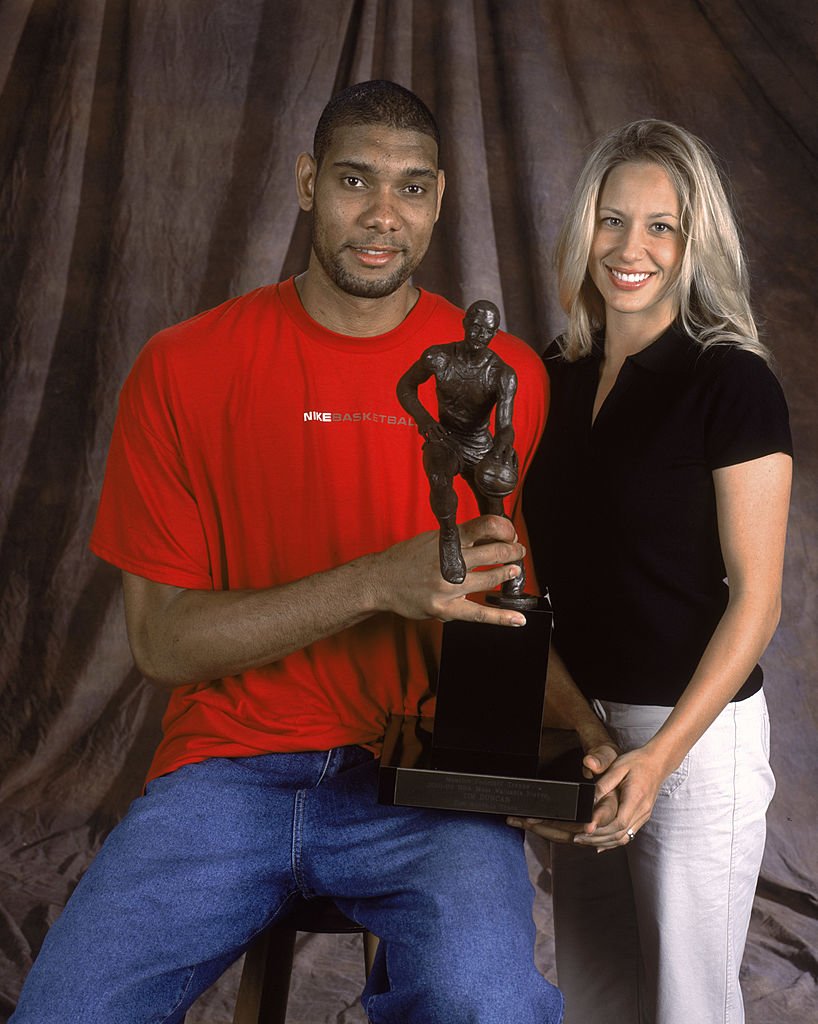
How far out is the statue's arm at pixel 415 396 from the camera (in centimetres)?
180

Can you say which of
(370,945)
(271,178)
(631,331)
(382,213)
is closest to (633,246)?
(631,331)

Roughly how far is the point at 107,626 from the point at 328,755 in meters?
1.94

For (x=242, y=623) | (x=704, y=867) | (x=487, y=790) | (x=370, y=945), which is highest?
(x=242, y=623)

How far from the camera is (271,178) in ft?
12.1

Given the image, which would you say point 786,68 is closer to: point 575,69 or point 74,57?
point 575,69

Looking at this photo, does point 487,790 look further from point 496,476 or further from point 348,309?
point 348,309

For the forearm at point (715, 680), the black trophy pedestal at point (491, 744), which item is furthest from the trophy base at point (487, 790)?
the forearm at point (715, 680)

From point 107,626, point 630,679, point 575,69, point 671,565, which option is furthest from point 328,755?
point 575,69

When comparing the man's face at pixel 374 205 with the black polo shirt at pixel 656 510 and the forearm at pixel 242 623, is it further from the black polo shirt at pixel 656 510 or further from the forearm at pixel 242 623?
the forearm at pixel 242 623

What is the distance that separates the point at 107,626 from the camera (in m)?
3.80

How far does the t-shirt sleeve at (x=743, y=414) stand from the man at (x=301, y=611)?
1.35 feet

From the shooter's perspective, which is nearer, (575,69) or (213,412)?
(213,412)

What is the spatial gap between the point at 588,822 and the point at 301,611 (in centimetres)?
56

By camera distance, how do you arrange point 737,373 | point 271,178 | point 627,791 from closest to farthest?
point 627,791
point 737,373
point 271,178
